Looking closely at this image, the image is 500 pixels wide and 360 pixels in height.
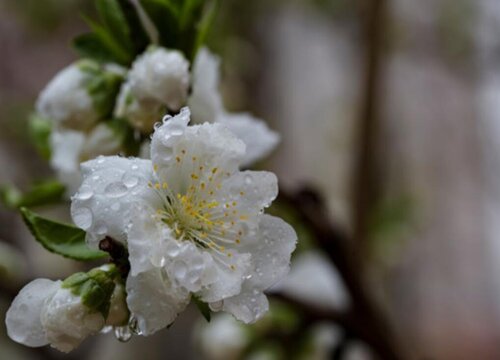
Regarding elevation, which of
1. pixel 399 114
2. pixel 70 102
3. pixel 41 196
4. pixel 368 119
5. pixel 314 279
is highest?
pixel 70 102

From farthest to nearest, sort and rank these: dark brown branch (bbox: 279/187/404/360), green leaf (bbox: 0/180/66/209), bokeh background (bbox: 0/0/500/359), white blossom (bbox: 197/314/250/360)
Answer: bokeh background (bbox: 0/0/500/359), white blossom (bbox: 197/314/250/360), dark brown branch (bbox: 279/187/404/360), green leaf (bbox: 0/180/66/209)

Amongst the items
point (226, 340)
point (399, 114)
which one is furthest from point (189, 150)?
point (399, 114)

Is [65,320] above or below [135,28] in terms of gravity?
below

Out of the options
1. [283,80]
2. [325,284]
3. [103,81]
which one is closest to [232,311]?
[103,81]

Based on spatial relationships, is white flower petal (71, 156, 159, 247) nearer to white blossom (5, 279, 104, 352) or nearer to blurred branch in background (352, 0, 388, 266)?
white blossom (5, 279, 104, 352)

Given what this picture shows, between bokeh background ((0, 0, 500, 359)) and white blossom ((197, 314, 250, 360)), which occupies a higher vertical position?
white blossom ((197, 314, 250, 360))

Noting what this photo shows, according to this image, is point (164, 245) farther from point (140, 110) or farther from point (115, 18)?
point (115, 18)

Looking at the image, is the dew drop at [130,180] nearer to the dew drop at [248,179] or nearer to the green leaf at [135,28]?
the dew drop at [248,179]

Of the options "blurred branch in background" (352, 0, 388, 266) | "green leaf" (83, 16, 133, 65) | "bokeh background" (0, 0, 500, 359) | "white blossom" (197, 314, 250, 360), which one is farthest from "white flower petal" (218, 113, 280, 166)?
"bokeh background" (0, 0, 500, 359)
